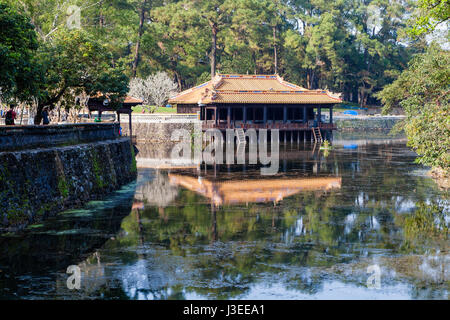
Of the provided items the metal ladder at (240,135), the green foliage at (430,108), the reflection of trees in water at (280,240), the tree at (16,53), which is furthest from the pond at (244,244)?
the metal ladder at (240,135)

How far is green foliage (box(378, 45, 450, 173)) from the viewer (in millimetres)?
24344

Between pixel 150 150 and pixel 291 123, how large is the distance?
58.2 feet

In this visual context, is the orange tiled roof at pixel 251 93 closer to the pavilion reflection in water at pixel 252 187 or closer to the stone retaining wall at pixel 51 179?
the pavilion reflection in water at pixel 252 187

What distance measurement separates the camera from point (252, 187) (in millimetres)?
32531

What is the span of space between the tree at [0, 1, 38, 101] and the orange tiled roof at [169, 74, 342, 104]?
121 feet

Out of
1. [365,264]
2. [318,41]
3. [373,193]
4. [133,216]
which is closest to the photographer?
[365,264]

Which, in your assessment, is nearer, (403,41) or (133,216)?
(133,216)

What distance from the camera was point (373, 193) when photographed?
3042 cm

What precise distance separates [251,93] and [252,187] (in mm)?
32779

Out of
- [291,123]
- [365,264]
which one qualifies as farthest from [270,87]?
[365,264]

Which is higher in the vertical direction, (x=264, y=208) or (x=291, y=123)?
(x=291, y=123)

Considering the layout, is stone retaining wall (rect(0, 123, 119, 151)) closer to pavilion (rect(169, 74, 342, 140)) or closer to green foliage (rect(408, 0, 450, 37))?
green foliage (rect(408, 0, 450, 37))

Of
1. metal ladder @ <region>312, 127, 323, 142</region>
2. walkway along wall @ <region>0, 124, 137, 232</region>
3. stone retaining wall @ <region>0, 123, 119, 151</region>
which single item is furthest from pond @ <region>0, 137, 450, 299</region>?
metal ladder @ <region>312, 127, 323, 142</region>

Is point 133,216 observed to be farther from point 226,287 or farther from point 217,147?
point 217,147
